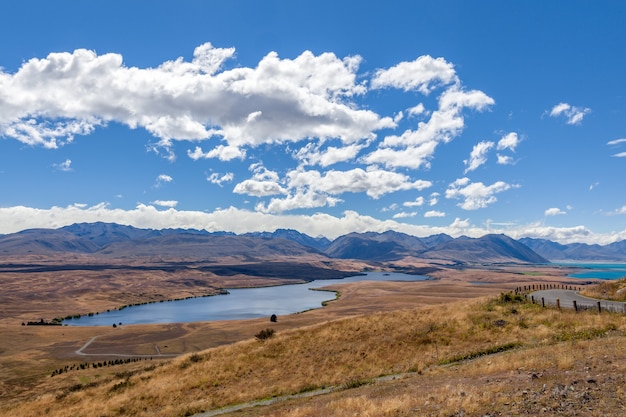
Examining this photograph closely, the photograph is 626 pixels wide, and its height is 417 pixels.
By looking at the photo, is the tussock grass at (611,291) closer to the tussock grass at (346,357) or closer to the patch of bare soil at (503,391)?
the tussock grass at (346,357)

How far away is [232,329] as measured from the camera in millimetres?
99438

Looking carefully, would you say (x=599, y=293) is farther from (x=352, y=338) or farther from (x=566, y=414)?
(x=566, y=414)

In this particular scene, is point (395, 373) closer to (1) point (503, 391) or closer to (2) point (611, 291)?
(1) point (503, 391)

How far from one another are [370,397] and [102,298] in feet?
680

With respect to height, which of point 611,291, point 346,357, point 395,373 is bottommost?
point 346,357

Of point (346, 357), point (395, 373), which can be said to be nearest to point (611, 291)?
point (346, 357)

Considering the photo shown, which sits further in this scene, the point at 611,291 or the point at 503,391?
the point at 611,291

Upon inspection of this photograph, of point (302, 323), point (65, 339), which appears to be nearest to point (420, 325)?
point (302, 323)

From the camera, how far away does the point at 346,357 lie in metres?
36.4

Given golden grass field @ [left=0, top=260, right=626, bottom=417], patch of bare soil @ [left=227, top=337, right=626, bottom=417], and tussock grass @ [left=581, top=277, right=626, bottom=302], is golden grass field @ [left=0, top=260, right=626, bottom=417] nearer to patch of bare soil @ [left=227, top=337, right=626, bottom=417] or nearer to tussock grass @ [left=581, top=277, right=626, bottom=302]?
patch of bare soil @ [left=227, top=337, right=626, bottom=417]

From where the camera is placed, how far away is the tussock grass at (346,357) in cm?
2986

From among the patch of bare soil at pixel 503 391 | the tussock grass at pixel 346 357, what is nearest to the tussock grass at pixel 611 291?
the tussock grass at pixel 346 357

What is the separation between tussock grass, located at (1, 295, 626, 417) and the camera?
98.0ft

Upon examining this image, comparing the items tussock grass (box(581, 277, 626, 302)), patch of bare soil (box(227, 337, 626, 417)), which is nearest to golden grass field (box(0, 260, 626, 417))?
patch of bare soil (box(227, 337, 626, 417))
